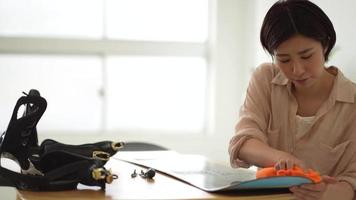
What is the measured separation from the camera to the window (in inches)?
130

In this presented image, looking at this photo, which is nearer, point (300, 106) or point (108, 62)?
point (300, 106)

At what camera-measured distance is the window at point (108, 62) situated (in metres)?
3.31

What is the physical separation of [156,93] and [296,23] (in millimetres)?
2281

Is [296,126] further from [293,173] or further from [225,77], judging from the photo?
→ [225,77]

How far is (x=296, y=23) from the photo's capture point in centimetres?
131

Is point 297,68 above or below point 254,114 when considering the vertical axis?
above

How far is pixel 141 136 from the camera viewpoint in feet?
11.3

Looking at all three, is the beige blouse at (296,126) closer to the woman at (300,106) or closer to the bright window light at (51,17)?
the woman at (300,106)

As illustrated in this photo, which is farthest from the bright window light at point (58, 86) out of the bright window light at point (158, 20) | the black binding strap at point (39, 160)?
the black binding strap at point (39, 160)

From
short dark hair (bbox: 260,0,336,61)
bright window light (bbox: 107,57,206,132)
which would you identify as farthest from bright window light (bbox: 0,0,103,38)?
short dark hair (bbox: 260,0,336,61)

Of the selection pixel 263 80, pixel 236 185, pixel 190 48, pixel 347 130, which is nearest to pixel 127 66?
pixel 190 48

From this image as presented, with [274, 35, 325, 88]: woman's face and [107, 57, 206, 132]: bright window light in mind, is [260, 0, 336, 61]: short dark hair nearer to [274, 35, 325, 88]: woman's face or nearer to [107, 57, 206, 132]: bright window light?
[274, 35, 325, 88]: woman's face

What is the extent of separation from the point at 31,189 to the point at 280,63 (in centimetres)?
72

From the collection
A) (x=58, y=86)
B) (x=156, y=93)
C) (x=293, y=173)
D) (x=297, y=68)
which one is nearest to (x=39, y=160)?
(x=293, y=173)
